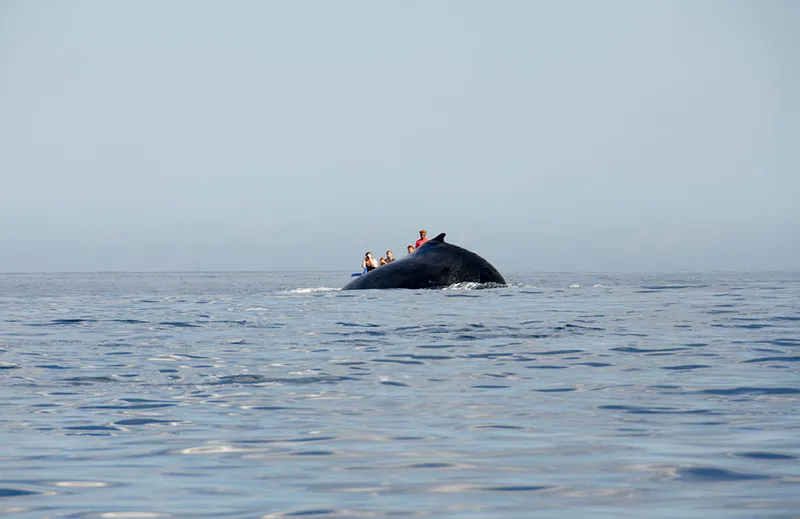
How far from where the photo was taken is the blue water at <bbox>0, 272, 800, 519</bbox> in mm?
6848

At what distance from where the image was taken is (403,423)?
10055mm

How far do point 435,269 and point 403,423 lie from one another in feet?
92.7

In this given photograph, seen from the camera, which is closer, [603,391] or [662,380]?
[603,391]

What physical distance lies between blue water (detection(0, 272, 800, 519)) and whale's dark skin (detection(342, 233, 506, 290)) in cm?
1617

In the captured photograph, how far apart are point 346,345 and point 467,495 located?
1219cm

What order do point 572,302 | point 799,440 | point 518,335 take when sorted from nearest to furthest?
point 799,440 < point 518,335 < point 572,302

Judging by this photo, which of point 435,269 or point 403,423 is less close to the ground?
point 435,269

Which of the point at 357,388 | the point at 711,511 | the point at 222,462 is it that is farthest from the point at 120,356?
the point at 711,511

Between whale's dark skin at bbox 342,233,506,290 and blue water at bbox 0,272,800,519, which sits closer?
blue water at bbox 0,272,800,519

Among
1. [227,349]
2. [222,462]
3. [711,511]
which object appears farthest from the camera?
[227,349]

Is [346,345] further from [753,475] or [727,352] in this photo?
[753,475]

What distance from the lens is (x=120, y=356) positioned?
17.0 m

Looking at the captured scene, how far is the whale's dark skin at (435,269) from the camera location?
38.2 m

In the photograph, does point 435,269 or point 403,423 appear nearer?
point 403,423
